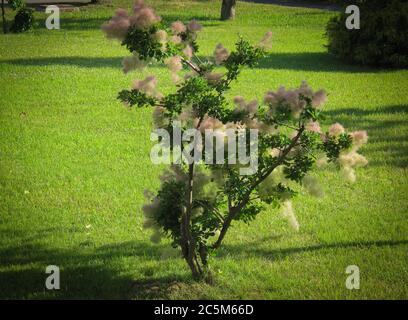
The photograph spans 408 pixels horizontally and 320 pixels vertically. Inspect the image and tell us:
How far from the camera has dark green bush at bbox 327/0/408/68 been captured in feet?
51.2

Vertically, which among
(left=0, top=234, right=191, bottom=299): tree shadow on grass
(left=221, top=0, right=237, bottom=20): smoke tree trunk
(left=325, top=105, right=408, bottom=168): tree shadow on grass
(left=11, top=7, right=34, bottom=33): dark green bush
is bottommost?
(left=0, top=234, right=191, bottom=299): tree shadow on grass

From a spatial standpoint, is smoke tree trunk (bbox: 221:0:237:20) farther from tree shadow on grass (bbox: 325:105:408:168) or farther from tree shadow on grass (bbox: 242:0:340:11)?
tree shadow on grass (bbox: 325:105:408:168)

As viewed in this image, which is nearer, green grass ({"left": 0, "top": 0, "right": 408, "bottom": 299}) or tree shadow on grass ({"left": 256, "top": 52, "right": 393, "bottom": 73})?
green grass ({"left": 0, "top": 0, "right": 408, "bottom": 299})

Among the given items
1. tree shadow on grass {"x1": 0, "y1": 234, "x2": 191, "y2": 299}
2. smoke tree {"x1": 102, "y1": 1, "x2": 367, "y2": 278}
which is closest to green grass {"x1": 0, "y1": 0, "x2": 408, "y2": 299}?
tree shadow on grass {"x1": 0, "y1": 234, "x2": 191, "y2": 299}

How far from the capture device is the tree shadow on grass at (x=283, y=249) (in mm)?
5715

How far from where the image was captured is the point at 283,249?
5824mm

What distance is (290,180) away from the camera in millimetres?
4844

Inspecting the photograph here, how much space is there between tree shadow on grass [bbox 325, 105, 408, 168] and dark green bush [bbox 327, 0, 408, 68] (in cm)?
454

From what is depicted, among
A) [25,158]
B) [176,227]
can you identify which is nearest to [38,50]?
[25,158]

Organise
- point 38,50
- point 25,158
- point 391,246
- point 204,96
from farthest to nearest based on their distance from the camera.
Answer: point 38,50
point 25,158
point 391,246
point 204,96
